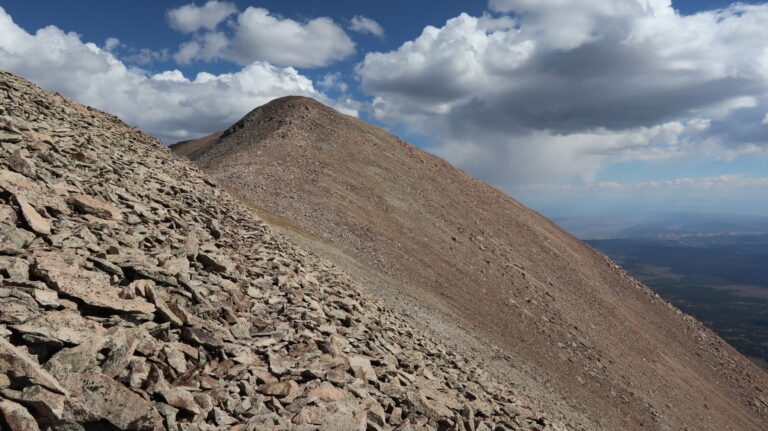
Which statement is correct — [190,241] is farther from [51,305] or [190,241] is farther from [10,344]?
[10,344]

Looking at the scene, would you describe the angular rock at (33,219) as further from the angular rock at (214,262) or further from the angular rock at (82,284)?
the angular rock at (214,262)

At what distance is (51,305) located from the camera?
7.73m

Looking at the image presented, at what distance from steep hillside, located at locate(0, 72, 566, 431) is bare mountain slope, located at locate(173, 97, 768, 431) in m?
11.7

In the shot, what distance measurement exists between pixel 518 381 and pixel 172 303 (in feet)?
69.4

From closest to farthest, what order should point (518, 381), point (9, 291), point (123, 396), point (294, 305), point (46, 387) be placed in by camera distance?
point (46, 387) → point (123, 396) → point (9, 291) → point (294, 305) → point (518, 381)

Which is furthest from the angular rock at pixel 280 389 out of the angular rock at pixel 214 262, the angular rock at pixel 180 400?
the angular rock at pixel 214 262

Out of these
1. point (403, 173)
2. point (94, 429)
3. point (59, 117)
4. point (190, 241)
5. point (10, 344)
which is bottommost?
point (94, 429)

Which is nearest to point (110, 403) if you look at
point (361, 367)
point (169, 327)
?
point (169, 327)

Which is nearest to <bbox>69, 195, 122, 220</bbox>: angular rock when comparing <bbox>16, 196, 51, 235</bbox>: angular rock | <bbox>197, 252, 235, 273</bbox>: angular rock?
<bbox>16, 196, 51, 235</bbox>: angular rock

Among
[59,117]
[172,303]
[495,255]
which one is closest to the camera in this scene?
[172,303]

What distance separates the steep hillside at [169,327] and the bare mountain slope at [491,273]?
38.3 feet

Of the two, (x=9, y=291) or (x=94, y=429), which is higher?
(x=9, y=291)

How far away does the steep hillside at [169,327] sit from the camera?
6.88m

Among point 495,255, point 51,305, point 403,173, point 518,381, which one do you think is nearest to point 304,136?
point 403,173
